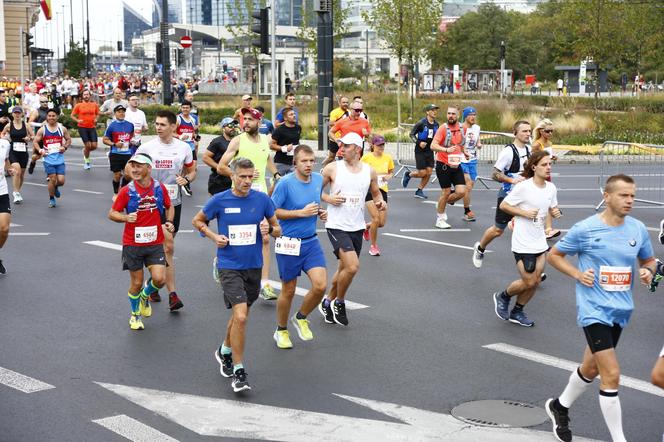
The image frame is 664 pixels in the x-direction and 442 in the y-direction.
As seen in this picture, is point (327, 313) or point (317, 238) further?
point (327, 313)

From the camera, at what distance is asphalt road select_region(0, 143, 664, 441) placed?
709 centimetres

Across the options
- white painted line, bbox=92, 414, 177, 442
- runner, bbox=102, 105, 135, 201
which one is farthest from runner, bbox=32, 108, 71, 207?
white painted line, bbox=92, 414, 177, 442

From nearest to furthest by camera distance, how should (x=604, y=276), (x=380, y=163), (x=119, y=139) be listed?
(x=604, y=276) < (x=380, y=163) < (x=119, y=139)

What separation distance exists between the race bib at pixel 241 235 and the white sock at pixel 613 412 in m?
3.07

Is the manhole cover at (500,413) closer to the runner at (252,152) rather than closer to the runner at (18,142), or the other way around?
the runner at (252,152)

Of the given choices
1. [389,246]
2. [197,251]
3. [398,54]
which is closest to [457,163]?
[389,246]

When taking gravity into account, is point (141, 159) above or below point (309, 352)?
above

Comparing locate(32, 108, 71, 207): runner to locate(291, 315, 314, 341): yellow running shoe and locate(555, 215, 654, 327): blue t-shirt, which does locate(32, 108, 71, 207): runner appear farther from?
locate(555, 215, 654, 327): blue t-shirt

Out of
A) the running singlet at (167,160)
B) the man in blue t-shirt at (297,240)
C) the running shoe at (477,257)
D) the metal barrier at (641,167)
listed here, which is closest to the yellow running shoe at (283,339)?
the man in blue t-shirt at (297,240)

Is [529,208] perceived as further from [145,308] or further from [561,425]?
[145,308]

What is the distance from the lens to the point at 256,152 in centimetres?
1155

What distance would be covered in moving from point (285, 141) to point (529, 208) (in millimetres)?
6725

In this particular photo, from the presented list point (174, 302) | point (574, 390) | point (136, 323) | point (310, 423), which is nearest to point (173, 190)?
point (174, 302)

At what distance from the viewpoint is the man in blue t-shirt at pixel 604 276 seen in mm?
6570
